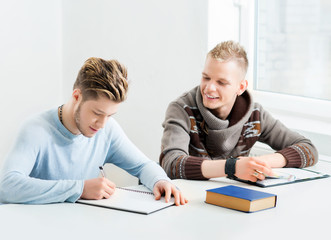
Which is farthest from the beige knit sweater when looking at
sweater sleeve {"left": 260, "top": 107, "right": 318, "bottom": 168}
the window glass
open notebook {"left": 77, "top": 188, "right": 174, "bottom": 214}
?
the window glass

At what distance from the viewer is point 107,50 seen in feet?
10.7

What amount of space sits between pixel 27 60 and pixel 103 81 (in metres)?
1.93

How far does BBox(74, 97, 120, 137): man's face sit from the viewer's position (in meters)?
1.61

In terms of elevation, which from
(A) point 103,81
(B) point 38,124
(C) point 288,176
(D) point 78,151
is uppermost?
(A) point 103,81

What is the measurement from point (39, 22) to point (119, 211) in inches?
88.5

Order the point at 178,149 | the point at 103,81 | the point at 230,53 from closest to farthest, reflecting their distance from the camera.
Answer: the point at 103,81 < the point at 178,149 < the point at 230,53

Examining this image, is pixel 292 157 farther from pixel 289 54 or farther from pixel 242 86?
pixel 289 54

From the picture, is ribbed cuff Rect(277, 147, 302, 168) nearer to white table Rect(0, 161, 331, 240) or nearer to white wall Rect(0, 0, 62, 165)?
white table Rect(0, 161, 331, 240)

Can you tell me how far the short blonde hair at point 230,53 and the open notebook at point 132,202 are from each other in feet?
2.23

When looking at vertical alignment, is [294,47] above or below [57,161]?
above

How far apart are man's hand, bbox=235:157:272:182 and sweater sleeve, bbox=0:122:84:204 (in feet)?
1.82

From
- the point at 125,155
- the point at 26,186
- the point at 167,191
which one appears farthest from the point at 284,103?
the point at 26,186

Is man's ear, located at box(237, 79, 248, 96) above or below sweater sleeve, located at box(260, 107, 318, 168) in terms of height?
above

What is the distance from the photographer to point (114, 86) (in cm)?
160
